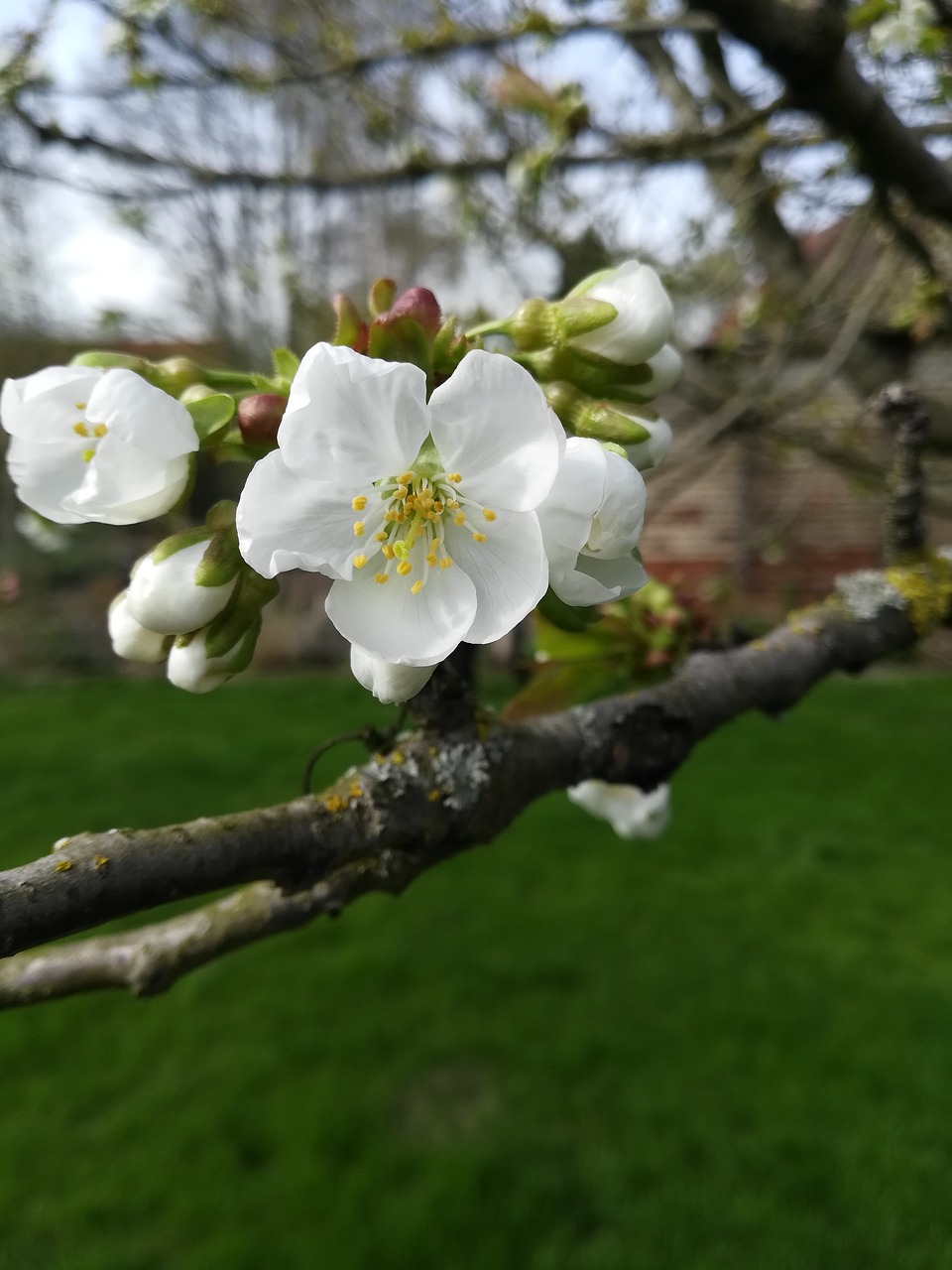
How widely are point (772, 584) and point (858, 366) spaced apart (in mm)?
5402

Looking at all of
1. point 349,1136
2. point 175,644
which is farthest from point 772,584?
point 175,644

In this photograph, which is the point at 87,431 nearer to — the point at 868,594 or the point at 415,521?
the point at 415,521

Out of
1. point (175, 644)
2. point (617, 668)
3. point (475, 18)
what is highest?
point (475, 18)

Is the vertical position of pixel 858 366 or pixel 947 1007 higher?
pixel 858 366

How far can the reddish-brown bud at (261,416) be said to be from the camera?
676 mm

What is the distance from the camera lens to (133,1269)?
7.01 feet

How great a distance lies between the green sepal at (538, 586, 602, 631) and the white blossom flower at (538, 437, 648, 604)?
0.07 m

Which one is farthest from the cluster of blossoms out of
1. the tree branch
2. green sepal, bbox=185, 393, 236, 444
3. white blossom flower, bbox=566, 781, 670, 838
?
white blossom flower, bbox=566, 781, 670, 838

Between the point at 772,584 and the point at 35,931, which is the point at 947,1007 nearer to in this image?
the point at 35,931

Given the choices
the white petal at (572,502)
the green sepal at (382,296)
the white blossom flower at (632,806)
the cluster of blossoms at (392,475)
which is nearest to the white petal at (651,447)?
the cluster of blossoms at (392,475)

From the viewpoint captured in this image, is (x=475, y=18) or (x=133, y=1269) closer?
(x=133, y=1269)

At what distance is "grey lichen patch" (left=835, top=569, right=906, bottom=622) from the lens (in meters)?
1.32

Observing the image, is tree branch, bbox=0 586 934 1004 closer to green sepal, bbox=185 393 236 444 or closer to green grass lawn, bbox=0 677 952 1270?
green sepal, bbox=185 393 236 444

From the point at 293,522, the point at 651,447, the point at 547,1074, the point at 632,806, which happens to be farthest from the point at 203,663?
the point at 547,1074
